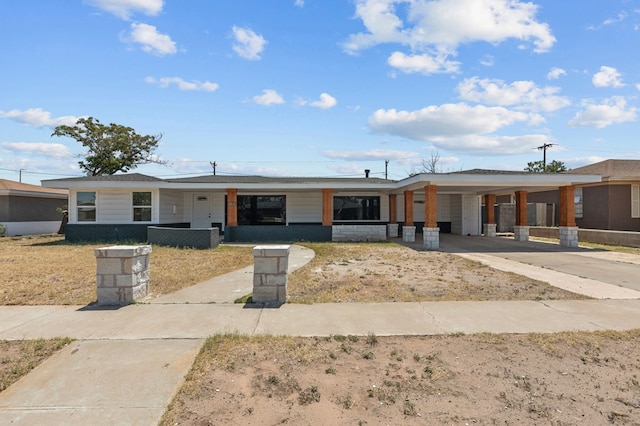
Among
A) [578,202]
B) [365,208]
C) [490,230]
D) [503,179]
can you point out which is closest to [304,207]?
[365,208]

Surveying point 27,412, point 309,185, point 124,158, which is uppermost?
point 124,158

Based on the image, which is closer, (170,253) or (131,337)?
(131,337)

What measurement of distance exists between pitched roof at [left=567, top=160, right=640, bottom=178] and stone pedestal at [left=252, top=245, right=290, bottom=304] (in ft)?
75.6

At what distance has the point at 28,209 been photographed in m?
25.1

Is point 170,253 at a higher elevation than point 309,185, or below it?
below

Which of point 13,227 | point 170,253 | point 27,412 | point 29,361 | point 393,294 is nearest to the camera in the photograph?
point 27,412

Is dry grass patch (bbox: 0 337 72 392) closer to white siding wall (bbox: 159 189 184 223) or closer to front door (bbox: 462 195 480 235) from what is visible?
white siding wall (bbox: 159 189 184 223)

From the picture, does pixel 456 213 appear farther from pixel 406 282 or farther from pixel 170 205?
pixel 406 282

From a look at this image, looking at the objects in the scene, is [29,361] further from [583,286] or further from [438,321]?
[583,286]

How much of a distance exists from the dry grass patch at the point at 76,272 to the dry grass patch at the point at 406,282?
255 cm

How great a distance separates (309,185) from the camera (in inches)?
731

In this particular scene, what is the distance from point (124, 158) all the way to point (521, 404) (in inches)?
1363

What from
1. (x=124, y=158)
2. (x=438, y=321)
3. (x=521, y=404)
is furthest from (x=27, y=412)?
(x=124, y=158)

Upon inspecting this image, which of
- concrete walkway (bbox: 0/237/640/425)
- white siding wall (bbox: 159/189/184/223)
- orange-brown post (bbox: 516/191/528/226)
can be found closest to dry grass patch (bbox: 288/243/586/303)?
concrete walkway (bbox: 0/237/640/425)
